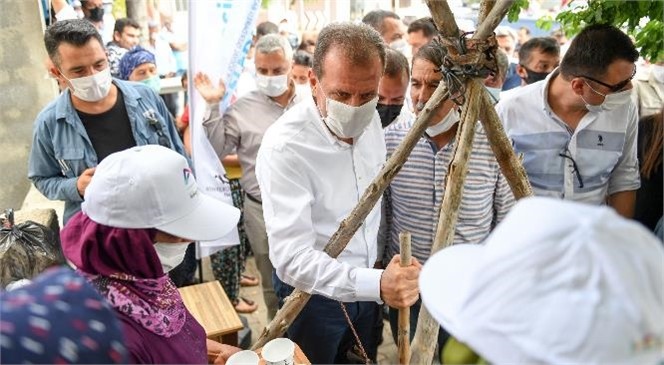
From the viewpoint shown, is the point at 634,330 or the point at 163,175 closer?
the point at 634,330

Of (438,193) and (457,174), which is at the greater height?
(457,174)

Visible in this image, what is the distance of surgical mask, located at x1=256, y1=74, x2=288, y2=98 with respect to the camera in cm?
369

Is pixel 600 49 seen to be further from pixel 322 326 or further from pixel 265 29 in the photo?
pixel 265 29

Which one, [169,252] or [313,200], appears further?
[313,200]

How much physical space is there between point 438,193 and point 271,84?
1732 mm

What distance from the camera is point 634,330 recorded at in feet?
2.42

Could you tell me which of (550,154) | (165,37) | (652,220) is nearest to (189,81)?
(550,154)

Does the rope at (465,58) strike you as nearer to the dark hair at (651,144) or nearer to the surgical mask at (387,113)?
the surgical mask at (387,113)

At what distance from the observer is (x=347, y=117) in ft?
6.97

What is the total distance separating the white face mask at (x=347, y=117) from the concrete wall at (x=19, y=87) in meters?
3.39

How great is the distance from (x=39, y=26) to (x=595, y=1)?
4270 millimetres

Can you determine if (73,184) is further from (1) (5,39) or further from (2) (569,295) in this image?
(2) (569,295)

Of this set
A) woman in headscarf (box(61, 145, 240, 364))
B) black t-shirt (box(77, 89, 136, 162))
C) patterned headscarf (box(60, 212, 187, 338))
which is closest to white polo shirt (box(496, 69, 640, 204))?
woman in headscarf (box(61, 145, 240, 364))

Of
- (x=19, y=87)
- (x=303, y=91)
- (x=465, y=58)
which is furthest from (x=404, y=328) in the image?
(x=19, y=87)
